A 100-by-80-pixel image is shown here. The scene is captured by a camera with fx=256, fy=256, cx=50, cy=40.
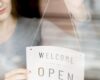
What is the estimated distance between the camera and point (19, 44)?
34.2 inches

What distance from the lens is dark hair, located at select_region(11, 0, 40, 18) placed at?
834 mm

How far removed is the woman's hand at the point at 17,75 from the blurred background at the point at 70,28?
0.13m

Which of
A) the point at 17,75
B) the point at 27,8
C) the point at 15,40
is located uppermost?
the point at 27,8

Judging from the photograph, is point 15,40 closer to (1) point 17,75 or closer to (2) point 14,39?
(2) point 14,39

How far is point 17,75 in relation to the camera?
2.84 feet

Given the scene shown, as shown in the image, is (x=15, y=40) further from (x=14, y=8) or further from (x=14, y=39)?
(x=14, y=8)

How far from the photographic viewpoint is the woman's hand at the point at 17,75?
33.5 inches

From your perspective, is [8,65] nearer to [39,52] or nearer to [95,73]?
[39,52]

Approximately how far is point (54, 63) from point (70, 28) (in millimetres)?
123

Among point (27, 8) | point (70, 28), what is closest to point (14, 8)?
point (27, 8)

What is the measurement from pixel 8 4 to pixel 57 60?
0.81 feet

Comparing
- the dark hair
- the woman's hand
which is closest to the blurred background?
the dark hair

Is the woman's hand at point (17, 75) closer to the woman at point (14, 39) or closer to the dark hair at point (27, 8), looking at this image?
the woman at point (14, 39)

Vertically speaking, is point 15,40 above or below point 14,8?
below
